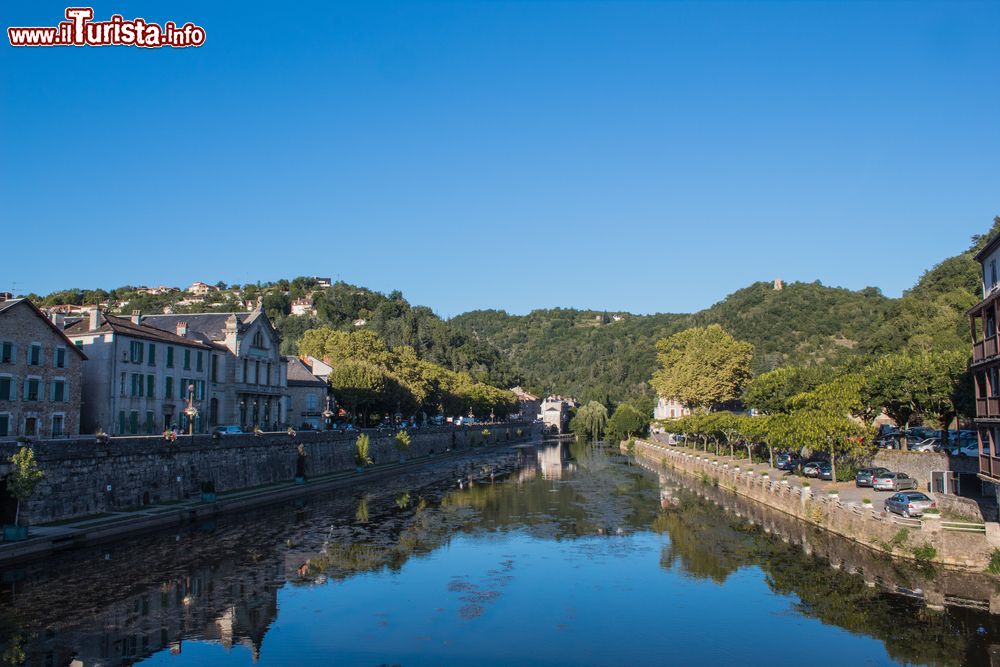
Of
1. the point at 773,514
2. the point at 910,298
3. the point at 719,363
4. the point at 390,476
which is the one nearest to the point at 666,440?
the point at 719,363

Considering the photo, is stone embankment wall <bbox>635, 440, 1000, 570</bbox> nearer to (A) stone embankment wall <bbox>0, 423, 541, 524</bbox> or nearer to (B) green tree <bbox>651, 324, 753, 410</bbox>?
(A) stone embankment wall <bbox>0, 423, 541, 524</bbox>

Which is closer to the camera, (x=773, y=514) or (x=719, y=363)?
(x=773, y=514)

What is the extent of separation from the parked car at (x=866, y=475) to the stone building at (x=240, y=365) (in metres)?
48.5

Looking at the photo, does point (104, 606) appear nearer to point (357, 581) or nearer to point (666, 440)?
point (357, 581)

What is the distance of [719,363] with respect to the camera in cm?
9906

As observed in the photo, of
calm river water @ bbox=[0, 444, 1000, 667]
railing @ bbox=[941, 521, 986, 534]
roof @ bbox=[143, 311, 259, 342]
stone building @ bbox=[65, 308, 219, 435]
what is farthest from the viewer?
roof @ bbox=[143, 311, 259, 342]

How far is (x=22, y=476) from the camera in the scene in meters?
30.3

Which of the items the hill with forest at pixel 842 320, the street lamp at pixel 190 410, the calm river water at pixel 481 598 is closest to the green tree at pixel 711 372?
the hill with forest at pixel 842 320

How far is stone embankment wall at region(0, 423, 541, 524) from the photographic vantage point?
34.5m

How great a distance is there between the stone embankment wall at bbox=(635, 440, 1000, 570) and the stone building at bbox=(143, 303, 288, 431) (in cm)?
4262

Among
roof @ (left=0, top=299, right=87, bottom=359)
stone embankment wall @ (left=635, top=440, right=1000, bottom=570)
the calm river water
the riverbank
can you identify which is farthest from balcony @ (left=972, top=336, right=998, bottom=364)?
roof @ (left=0, top=299, right=87, bottom=359)

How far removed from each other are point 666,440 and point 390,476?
55706 millimetres

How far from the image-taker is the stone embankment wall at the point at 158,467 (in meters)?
34.5

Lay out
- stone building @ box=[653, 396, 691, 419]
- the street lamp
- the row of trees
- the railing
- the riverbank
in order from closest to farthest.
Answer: the railing, the riverbank, the street lamp, the row of trees, stone building @ box=[653, 396, 691, 419]
